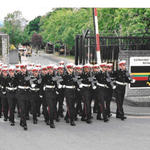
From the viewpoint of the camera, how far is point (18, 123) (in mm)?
11672

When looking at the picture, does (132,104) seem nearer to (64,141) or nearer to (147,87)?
(147,87)

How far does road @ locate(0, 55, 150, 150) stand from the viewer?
8.98 metres

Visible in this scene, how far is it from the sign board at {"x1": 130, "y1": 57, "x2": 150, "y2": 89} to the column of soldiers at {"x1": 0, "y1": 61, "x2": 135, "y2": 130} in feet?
9.46

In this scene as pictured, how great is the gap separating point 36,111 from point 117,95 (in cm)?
275

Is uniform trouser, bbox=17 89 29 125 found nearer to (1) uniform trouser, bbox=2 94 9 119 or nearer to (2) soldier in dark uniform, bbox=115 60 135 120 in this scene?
(1) uniform trouser, bbox=2 94 9 119

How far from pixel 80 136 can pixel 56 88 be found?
199 cm

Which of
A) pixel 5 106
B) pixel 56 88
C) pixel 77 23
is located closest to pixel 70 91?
pixel 56 88

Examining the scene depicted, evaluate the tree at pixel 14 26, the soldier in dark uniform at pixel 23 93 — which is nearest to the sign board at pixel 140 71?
the soldier in dark uniform at pixel 23 93

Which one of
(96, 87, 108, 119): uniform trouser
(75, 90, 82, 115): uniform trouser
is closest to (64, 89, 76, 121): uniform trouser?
(75, 90, 82, 115): uniform trouser

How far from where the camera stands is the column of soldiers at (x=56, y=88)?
36.5 feet

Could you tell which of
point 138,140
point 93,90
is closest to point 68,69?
point 93,90

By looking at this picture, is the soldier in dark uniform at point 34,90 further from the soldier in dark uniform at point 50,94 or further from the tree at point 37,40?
the tree at point 37,40

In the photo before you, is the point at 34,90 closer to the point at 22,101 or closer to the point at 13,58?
the point at 22,101

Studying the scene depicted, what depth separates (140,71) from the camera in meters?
15.0
